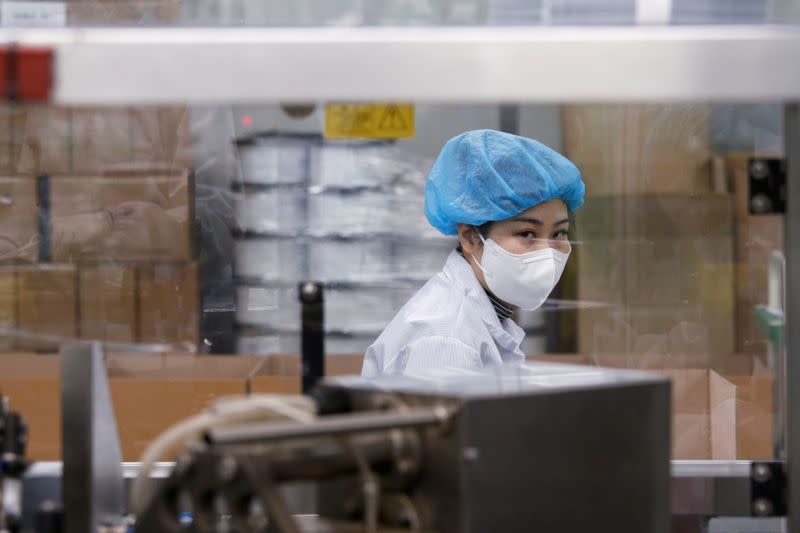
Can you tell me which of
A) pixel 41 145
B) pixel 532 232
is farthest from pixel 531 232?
pixel 41 145

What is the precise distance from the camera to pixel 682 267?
2.23 metres

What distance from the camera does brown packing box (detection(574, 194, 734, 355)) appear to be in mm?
2129

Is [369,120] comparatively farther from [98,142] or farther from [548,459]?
[98,142]

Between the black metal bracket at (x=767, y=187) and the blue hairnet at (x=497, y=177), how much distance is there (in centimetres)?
67

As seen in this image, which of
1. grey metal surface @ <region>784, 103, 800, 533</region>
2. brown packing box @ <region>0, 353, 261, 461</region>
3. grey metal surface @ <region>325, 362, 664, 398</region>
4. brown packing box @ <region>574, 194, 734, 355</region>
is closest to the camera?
grey metal surface @ <region>325, 362, 664, 398</region>

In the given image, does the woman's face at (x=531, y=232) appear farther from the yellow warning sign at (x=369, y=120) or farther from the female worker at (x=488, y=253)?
→ the yellow warning sign at (x=369, y=120)

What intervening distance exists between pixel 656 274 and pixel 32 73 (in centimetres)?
176

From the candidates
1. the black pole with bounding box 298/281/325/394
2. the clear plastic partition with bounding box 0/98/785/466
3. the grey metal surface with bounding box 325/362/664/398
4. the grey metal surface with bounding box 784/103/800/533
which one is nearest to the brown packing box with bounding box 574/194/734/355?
the clear plastic partition with bounding box 0/98/785/466

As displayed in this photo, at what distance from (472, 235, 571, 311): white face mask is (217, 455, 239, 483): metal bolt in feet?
3.37

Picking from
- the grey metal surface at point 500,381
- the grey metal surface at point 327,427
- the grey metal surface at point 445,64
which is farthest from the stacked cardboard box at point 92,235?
the grey metal surface at point 327,427

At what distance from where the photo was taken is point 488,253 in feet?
5.56

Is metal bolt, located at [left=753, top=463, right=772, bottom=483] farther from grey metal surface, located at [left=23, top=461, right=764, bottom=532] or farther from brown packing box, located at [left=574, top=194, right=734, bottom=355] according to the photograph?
brown packing box, located at [left=574, top=194, right=734, bottom=355]

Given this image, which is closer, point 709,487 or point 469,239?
point 709,487

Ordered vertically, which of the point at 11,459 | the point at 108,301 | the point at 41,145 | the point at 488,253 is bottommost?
the point at 11,459
